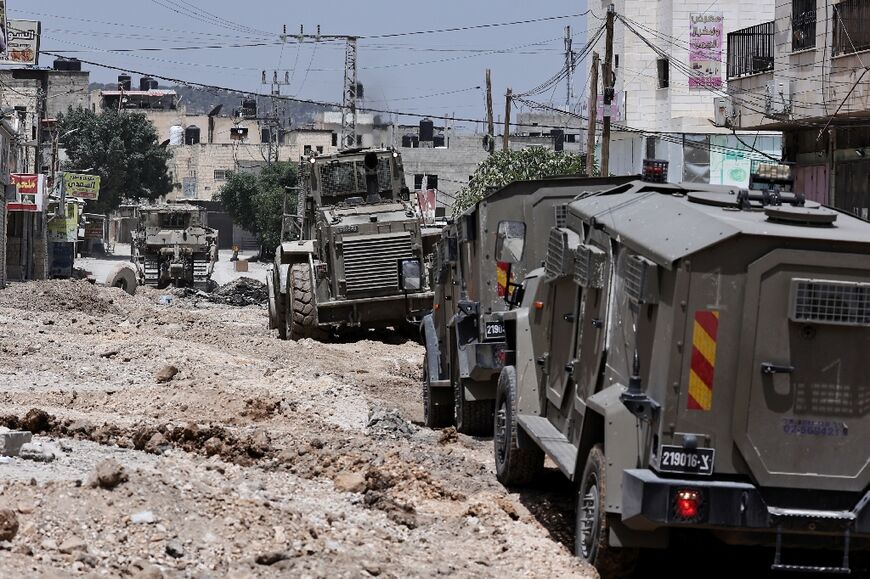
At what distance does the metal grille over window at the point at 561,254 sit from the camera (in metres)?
9.71

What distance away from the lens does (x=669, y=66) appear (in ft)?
175

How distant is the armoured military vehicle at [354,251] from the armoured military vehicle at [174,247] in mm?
24041

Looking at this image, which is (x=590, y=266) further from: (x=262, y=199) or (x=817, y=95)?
(x=262, y=199)

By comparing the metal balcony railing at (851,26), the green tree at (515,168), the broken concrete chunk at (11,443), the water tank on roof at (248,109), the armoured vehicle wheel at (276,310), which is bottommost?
the armoured vehicle wheel at (276,310)

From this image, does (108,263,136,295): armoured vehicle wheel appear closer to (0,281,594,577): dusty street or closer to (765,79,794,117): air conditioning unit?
(765,79,794,117): air conditioning unit

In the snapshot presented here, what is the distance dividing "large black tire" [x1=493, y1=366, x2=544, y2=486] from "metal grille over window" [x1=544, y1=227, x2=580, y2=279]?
1001 millimetres

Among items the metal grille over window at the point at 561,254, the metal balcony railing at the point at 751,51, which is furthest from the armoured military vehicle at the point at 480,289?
the metal balcony railing at the point at 751,51

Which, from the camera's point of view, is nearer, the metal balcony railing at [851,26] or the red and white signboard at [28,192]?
the metal balcony railing at [851,26]

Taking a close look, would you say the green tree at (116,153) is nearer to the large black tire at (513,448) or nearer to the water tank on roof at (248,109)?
the water tank on roof at (248,109)

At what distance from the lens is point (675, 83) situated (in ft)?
174

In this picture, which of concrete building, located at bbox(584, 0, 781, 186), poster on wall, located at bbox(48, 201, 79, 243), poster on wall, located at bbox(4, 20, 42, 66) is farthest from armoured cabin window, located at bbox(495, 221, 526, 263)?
poster on wall, located at bbox(48, 201, 79, 243)

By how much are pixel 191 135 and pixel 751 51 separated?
3486 inches

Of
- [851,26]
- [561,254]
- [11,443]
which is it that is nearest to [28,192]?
[851,26]

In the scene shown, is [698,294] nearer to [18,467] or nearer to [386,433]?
[18,467]
